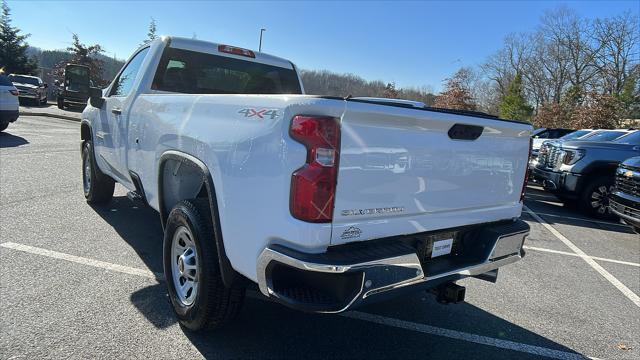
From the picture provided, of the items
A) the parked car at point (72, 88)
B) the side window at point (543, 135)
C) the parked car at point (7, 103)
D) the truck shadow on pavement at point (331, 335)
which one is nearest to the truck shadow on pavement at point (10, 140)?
the parked car at point (7, 103)

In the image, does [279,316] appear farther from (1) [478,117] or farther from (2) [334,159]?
(1) [478,117]

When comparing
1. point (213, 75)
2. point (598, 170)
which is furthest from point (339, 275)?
point (598, 170)

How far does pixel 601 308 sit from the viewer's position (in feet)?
13.9

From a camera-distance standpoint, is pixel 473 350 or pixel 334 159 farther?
pixel 473 350

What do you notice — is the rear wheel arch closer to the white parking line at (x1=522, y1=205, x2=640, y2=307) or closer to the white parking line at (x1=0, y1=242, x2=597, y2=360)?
the white parking line at (x1=522, y1=205, x2=640, y2=307)

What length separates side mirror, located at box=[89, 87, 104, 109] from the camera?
5.28m

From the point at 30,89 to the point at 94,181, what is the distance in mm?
23249

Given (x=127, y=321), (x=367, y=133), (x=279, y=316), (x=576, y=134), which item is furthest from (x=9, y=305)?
(x=576, y=134)

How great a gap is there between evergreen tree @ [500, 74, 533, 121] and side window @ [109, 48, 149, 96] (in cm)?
3901

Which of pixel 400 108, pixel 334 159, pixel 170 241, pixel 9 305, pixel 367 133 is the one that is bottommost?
pixel 9 305

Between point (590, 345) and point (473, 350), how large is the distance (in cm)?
100

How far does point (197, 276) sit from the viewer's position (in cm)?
290

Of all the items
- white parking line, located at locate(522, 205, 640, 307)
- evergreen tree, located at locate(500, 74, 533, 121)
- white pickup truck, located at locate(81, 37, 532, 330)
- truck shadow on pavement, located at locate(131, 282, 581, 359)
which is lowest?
truck shadow on pavement, located at locate(131, 282, 581, 359)

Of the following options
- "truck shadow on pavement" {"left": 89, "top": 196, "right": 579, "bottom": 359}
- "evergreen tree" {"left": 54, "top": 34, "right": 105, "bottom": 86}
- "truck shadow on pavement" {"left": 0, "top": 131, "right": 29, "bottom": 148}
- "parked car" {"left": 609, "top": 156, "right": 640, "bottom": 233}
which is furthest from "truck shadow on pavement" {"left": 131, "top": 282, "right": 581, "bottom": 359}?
"evergreen tree" {"left": 54, "top": 34, "right": 105, "bottom": 86}
